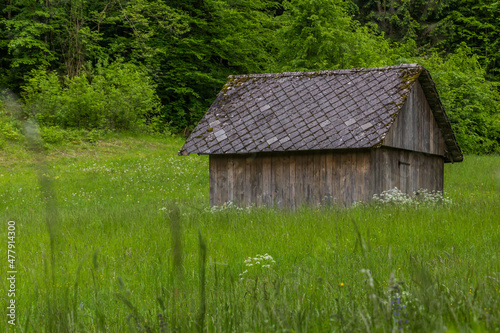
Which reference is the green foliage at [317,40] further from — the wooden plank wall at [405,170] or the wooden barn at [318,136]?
the wooden barn at [318,136]

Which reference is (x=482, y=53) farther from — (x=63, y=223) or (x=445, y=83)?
(x=63, y=223)

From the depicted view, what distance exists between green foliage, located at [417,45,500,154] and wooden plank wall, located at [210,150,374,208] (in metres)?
19.6

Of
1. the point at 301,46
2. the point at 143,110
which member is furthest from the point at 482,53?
the point at 143,110

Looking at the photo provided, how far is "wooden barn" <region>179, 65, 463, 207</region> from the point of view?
12.3 metres

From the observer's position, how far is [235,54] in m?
37.6

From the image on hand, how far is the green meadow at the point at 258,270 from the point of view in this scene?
164 centimetres

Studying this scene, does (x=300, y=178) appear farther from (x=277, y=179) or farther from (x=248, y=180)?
(x=248, y=180)

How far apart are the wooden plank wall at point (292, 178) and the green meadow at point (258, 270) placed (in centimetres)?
149

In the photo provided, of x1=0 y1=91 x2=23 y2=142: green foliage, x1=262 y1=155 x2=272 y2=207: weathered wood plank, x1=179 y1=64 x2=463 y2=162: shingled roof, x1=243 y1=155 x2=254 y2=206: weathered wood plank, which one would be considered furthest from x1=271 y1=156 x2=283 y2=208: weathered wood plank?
x1=0 y1=91 x2=23 y2=142: green foliage

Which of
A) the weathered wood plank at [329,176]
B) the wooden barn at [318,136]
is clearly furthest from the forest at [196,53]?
the weathered wood plank at [329,176]

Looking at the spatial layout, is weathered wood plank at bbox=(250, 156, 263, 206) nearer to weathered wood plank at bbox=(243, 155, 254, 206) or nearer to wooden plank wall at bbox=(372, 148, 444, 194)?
weathered wood plank at bbox=(243, 155, 254, 206)

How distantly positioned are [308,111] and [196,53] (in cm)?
2409

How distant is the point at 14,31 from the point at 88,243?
29.9 m

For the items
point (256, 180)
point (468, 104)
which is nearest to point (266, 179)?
point (256, 180)
